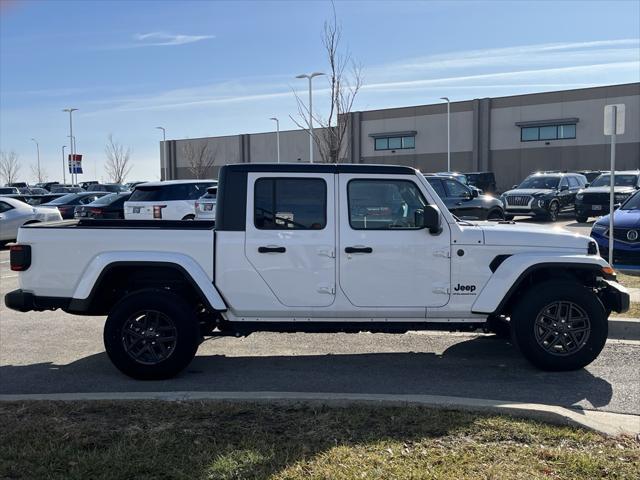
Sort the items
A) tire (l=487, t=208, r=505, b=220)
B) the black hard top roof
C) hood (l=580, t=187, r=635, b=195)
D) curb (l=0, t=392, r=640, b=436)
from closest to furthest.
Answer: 1. curb (l=0, t=392, r=640, b=436)
2. the black hard top roof
3. tire (l=487, t=208, r=505, b=220)
4. hood (l=580, t=187, r=635, b=195)

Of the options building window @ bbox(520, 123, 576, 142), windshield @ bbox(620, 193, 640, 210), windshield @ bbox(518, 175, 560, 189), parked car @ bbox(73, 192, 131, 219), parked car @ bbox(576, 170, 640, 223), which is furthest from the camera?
building window @ bbox(520, 123, 576, 142)

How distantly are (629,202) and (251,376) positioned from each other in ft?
32.0

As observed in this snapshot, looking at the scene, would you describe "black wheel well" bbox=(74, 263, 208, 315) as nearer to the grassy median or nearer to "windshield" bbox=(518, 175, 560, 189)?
the grassy median

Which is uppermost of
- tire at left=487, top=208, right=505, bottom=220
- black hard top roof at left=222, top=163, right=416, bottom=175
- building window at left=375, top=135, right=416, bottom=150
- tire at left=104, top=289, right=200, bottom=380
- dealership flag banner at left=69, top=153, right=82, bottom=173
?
building window at left=375, top=135, right=416, bottom=150

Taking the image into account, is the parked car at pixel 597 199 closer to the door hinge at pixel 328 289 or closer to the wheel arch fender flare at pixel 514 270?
the wheel arch fender flare at pixel 514 270

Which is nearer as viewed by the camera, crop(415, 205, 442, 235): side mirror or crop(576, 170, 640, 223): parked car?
crop(415, 205, 442, 235): side mirror

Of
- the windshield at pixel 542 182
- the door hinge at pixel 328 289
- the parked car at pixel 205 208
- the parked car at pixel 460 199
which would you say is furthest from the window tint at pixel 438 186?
the door hinge at pixel 328 289

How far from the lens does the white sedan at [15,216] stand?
1806 cm

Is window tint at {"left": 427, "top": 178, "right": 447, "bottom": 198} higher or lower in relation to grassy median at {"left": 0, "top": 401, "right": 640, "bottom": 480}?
higher

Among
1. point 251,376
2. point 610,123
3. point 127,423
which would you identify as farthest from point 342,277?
point 610,123

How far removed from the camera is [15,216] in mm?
18219

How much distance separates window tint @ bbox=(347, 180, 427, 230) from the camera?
5895 millimetres

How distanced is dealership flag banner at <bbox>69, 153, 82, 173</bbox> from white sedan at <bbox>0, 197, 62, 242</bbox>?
102 feet

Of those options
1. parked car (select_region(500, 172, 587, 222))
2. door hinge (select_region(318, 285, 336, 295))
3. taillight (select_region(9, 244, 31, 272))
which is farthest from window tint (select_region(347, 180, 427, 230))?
parked car (select_region(500, 172, 587, 222))
